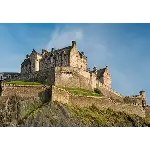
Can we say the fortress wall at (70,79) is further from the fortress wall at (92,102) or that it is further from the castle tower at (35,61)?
the castle tower at (35,61)

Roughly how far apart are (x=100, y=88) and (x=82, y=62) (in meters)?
2.75

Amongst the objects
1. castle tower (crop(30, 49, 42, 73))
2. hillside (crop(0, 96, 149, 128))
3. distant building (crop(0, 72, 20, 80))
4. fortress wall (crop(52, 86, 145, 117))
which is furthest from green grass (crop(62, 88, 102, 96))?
distant building (crop(0, 72, 20, 80))

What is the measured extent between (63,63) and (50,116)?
9104 mm

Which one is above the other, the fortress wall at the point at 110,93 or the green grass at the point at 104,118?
the fortress wall at the point at 110,93

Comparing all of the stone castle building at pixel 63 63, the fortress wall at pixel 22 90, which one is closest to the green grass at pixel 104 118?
the fortress wall at pixel 22 90

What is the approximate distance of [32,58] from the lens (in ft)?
93.7

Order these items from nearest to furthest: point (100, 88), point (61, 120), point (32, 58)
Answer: point (61, 120) < point (100, 88) < point (32, 58)

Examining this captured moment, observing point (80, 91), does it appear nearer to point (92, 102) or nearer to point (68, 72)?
point (92, 102)

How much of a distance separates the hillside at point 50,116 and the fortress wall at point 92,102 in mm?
503

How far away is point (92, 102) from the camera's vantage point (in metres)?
21.8

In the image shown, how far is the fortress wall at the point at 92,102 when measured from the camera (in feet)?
65.9
